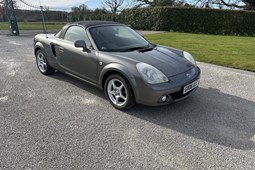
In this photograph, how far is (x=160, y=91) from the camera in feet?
10.5

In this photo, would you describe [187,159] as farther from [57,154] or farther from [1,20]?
[1,20]

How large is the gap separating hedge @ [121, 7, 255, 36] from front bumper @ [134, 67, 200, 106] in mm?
15094

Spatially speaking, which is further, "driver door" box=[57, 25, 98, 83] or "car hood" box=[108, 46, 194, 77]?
"driver door" box=[57, 25, 98, 83]

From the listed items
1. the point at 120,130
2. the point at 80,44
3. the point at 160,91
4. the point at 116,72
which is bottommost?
the point at 120,130

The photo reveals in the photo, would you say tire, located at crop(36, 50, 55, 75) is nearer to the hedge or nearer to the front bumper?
the front bumper

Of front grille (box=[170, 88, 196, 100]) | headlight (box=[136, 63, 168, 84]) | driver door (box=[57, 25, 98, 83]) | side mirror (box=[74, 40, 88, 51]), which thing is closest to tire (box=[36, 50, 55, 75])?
driver door (box=[57, 25, 98, 83])

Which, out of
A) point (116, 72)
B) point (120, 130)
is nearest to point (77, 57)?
point (116, 72)

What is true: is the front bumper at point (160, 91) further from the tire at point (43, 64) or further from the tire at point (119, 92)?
the tire at point (43, 64)

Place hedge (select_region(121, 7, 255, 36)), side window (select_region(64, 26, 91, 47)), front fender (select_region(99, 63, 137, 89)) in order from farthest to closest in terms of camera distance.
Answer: hedge (select_region(121, 7, 255, 36))
side window (select_region(64, 26, 91, 47))
front fender (select_region(99, 63, 137, 89))

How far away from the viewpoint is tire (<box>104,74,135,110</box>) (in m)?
3.46

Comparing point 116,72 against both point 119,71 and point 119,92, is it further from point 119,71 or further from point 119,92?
point 119,92

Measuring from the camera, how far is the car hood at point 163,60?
3460 mm

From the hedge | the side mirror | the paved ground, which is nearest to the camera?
the paved ground

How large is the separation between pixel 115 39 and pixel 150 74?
1221 mm
